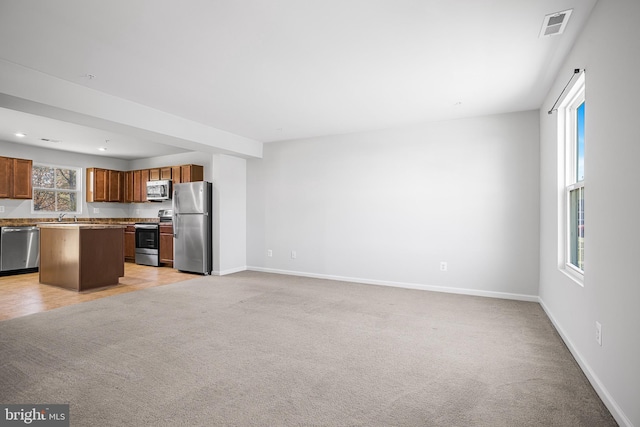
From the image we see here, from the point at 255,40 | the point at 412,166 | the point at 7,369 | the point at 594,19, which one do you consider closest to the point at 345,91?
the point at 255,40

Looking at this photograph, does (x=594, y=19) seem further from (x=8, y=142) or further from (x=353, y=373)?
(x=8, y=142)

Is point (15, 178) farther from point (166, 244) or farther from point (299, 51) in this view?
point (299, 51)

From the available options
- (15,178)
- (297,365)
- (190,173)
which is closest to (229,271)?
(190,173)

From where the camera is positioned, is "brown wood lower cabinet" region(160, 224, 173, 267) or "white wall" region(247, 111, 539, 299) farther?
"brown wood lower cabinet" region(160, 224, 173, 267)

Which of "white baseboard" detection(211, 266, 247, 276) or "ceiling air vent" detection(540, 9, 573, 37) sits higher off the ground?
"ceiling air vent" detection(540, 9, 573, 37)

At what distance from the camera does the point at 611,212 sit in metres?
1.91

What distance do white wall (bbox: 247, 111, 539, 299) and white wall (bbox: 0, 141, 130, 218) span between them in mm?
4103

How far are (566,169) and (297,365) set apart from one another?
122 inches

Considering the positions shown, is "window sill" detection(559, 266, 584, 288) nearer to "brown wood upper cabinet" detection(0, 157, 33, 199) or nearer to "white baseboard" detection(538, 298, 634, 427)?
"white baseboard" detection(538, 298, 634, 427)

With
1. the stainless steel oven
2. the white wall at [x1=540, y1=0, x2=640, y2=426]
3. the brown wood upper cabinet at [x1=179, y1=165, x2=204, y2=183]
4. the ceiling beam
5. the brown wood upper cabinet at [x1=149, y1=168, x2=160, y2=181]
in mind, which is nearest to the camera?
the white wall at [x1=540, y1=0, x2=640, y2=426]

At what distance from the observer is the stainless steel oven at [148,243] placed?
7059mm

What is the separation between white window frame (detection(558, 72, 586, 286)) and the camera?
3082 millimetres

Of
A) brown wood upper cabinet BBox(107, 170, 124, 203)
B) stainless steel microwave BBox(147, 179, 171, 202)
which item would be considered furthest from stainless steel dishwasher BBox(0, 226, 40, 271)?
stainless steel microwave BBox(147, 179, 171, 202)

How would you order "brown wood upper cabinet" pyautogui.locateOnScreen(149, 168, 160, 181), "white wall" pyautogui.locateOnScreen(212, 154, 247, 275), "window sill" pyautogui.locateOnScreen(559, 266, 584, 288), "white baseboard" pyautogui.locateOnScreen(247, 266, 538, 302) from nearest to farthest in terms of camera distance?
"window sill" pyautogui.locateOnScreen(559, 266, 584, 288)
"white baseboard" pyautogui.locateOnScreen(247, 266, 538, 302)
"white wall" pyautogui.locateOnScreen(212, 154, 247, 275)
"brown wood upper cabinet" pyautogui.locateOnScreen(149, 168, 160, 181)
